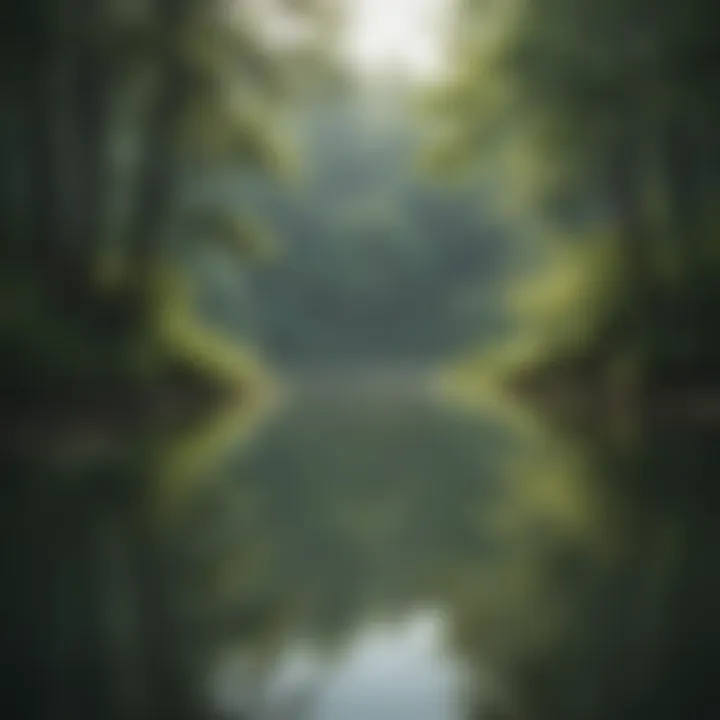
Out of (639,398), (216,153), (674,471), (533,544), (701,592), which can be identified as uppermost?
(216,153)

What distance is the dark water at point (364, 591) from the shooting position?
2.17 m

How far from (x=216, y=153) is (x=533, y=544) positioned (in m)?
7.98

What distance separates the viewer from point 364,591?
3.03 m

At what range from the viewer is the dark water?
217 cm

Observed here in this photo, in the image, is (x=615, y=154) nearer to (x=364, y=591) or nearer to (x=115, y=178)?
(x=115, y=178)

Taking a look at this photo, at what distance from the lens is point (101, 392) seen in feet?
29.5

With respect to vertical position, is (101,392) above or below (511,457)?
above

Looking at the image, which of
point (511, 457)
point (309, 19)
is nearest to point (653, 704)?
point (511, 457)

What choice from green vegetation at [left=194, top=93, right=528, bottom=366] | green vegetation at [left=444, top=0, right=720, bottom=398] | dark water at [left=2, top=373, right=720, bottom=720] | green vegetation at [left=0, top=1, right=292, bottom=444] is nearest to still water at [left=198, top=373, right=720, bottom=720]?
dark water at [left=2, top=373, right=720, bottom=720]

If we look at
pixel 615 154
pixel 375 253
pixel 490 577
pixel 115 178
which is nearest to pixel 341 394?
pixel 115 178

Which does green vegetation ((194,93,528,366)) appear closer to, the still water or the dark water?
the still water

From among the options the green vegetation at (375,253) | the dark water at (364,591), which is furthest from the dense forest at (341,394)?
the green vegetation at (375,253)

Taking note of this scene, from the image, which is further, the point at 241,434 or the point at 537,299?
the point at 537,299

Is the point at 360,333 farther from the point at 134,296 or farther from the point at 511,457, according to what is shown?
the point at 511,457
